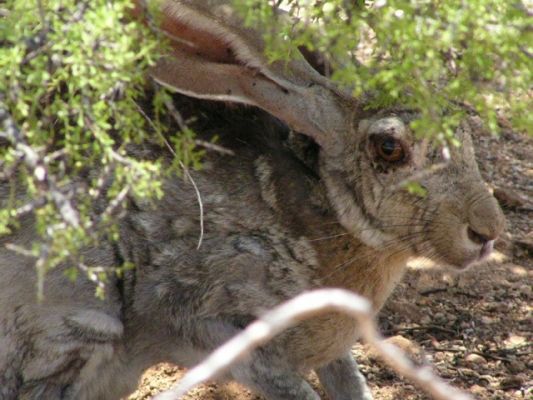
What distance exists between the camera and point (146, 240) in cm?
504

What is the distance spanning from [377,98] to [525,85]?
35.5 inches

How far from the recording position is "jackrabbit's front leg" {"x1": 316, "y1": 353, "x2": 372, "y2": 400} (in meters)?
5.50

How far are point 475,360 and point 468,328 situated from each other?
39 cm

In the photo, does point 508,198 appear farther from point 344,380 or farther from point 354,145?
point 354,145

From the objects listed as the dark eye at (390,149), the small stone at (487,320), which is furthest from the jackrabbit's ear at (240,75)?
the small stone at (487,320)

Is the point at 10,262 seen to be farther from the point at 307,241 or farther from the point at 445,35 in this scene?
the point at 445,35

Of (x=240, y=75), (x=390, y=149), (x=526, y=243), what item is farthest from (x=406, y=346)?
(x=240, y=75)

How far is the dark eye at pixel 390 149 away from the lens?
15.6 ft

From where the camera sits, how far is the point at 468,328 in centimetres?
632

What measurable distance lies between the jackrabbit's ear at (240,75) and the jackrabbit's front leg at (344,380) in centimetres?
136

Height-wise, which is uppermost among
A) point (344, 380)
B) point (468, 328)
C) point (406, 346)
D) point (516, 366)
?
point (516, 366)

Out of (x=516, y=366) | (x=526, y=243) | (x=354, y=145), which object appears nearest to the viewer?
(x=354, y=145)

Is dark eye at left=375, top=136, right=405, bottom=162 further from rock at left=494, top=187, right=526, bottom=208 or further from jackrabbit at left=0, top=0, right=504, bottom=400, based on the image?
rock at left=494, top=187, right=526, bottom=208

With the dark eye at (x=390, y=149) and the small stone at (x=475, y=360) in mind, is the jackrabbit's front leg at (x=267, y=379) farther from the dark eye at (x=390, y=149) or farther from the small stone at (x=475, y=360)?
the small stone at (x=475, y=360)
